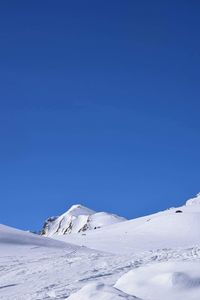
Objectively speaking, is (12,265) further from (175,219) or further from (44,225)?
(44,225)

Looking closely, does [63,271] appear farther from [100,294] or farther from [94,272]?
[100,294]

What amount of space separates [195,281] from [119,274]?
344 cm

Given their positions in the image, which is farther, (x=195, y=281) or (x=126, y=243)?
(x=126, y=243)

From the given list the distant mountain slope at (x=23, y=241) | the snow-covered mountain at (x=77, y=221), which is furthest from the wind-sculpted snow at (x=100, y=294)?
the snow-covered mountain at (x=77, y=221)

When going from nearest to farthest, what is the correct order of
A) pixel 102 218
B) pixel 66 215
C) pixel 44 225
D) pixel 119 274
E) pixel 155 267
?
1. pixel 155 267
2. pixel 119 274
3. pixel 102 218
4. pixel 66 215
5. pixel 44 225

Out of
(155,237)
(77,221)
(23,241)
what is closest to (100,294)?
(23,241)

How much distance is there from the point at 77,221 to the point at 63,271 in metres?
150

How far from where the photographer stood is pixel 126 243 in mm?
28750

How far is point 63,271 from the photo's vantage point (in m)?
13.5

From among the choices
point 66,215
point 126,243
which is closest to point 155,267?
point 126,243

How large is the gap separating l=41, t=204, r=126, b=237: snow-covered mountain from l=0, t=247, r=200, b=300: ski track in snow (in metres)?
114

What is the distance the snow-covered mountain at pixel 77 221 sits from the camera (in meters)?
137

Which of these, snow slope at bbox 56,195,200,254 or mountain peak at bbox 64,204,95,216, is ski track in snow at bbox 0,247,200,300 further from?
mountain peak at bbox 64,204,95,216

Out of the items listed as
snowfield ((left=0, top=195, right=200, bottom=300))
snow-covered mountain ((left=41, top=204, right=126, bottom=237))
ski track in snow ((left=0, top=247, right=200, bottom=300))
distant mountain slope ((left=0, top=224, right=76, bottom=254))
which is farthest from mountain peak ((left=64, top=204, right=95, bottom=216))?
ski track in snow ((left=0, top=247, right=200, bottom=300))
